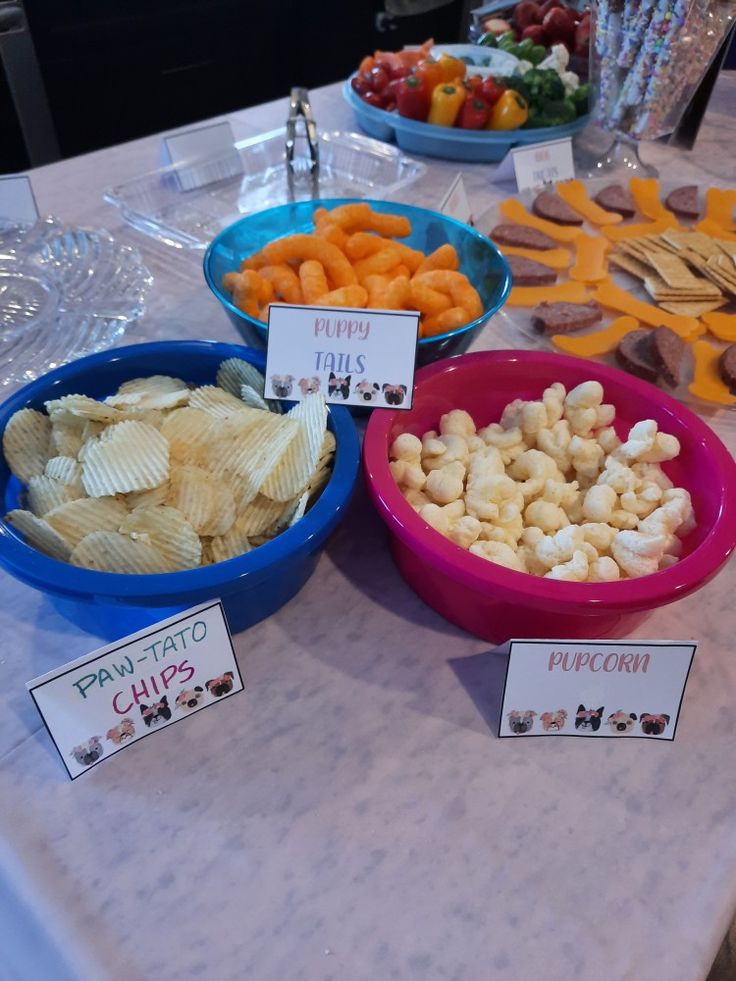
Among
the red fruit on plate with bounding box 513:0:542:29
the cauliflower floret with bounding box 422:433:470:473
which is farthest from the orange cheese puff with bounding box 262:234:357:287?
the red fruit on plate with bounding box 513:0:542:29

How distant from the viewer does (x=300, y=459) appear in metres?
0.71

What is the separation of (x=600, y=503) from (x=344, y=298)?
37cm

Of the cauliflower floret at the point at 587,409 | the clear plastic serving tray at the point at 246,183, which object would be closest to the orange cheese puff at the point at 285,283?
the cauliflower floret at the point at 587,409

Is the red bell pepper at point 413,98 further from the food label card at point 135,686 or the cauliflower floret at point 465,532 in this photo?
the food label card at point 135,686

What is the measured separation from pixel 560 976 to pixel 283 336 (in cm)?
62

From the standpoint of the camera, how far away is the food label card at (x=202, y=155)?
59.2 inches

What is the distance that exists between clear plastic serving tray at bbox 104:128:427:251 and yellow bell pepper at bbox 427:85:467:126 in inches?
4.8

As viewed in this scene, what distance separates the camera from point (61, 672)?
569mm

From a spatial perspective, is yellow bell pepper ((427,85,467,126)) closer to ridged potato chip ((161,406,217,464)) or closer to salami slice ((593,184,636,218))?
salami slice ((593,184,636,218))

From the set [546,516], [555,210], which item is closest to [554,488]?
[546,516]

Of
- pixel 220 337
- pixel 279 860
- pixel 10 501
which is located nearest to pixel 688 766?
pixel 279 860

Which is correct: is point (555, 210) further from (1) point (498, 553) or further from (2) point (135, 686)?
(2) point (135, 686)

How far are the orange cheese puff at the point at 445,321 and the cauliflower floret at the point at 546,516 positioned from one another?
0.26m

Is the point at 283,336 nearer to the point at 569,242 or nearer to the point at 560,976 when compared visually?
the point at 560,976
